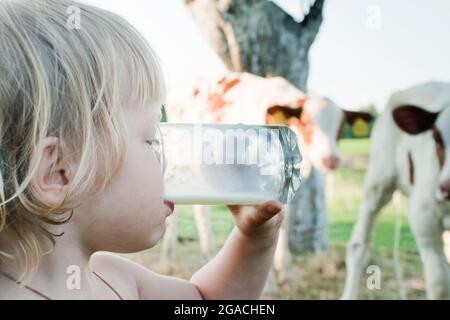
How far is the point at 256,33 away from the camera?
7.16 ft

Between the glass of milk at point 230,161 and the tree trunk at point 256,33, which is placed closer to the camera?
the glass of milk at point 230,161

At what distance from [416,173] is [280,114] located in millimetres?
362

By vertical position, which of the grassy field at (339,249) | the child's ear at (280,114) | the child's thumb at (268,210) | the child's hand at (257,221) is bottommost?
the grassy field at (339,249)

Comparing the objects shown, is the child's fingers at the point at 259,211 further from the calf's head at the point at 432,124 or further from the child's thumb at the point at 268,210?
the calf's head at the point at 432,124

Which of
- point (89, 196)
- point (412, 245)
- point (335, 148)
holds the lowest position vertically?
point (412, 245)

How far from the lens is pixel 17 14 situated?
48 cm

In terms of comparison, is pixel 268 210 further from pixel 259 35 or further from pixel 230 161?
pixel 259 35

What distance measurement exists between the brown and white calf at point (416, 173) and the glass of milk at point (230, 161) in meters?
0.99

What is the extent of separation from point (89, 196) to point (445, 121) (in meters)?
1.33

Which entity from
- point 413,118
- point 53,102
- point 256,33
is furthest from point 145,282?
point 256,33

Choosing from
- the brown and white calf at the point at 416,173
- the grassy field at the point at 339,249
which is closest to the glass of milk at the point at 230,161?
the brown and white calf at the point at 416,173

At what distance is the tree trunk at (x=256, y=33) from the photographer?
216 centimetres

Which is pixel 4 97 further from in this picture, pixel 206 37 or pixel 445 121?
pixel 206 37

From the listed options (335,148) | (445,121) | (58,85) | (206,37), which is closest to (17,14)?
(58,85)
